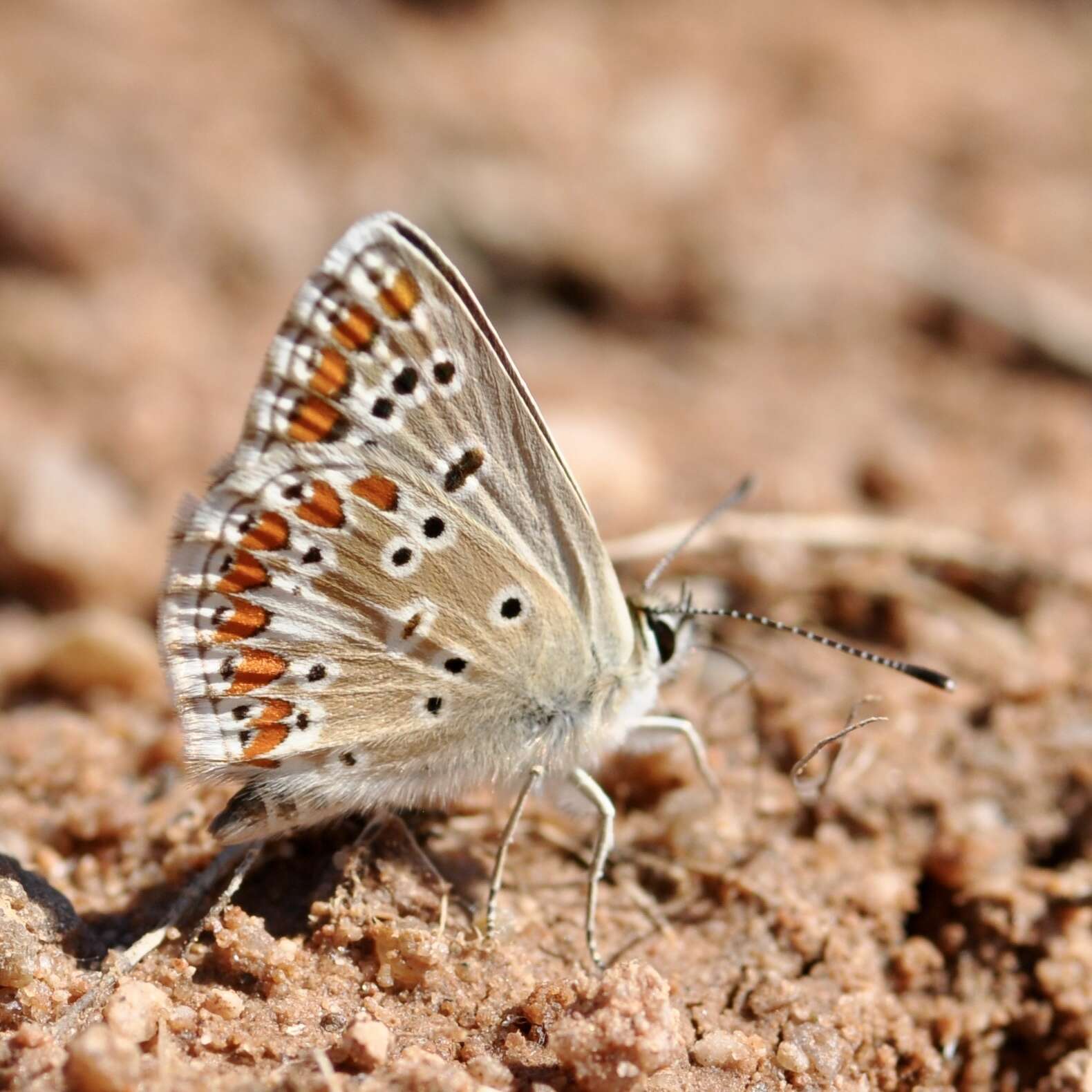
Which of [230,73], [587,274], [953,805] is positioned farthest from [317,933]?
[230,73]

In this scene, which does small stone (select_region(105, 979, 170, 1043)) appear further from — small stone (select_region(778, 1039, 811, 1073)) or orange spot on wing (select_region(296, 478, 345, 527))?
small stone (select_region(778, 1039, 811, 1073))

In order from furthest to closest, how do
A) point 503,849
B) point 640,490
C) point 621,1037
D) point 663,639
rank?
point 640,490 → point 663,639 → point 503,849 → point 621,1037

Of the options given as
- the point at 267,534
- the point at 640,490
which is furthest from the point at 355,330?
the point at 640,490

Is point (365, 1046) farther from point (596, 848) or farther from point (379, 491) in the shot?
point (379, 491)

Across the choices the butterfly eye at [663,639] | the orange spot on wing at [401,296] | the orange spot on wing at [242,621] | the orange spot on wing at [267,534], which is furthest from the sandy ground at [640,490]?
the orange spot on wing at [401,296]

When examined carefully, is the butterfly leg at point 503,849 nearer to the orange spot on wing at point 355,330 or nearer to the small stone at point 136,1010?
the small stone at point 136,1010

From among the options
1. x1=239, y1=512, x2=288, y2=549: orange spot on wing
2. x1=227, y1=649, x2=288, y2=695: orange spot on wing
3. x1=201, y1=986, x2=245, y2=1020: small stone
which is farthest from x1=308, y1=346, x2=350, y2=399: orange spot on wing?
x1=201, y1=986, x2=245, y2=1020: small stone
